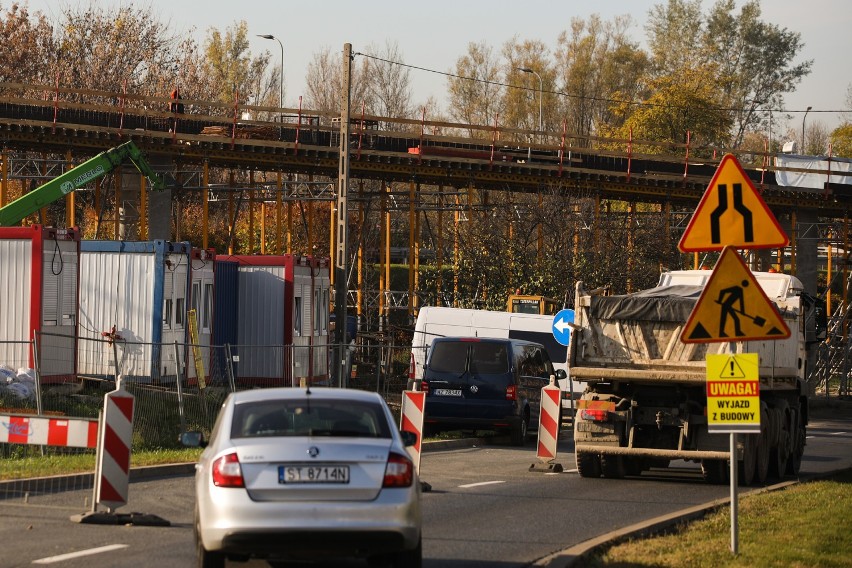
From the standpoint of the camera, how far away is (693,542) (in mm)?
12180

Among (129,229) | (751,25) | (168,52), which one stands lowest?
(129,229)

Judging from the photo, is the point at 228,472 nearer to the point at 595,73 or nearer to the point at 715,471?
the point at 715,471

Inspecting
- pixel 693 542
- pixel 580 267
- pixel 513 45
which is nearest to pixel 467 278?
pixel 580 267

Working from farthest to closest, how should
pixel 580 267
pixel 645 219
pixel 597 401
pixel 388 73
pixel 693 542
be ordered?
pixel 388 73 → pixel 645 219 → pixel 580 267 → pixel 597 401 → pixel 693 542

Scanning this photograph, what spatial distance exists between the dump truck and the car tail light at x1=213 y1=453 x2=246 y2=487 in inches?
384

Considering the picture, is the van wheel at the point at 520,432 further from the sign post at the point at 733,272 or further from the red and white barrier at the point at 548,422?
the sign post at the point at 733,272

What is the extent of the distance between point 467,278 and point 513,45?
4863 cm

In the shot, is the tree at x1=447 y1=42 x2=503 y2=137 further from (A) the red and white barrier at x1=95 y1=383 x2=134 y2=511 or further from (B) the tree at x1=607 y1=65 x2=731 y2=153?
(A) the red and white barrier at x1=95 y1=383 x2=134 y2=511

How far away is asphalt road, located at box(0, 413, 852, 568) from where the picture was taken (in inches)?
438

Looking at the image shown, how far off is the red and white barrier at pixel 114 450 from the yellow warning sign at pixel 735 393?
5083mm

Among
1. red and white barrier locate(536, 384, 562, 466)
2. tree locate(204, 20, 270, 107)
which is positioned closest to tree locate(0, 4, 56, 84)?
tree locate(204, 20, 270, 107)

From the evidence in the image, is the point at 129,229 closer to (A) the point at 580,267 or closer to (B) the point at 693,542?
(A) the point at 580,267

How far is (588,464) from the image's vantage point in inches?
750

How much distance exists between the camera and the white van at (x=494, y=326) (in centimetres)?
3195
